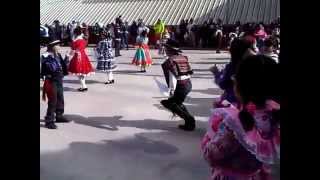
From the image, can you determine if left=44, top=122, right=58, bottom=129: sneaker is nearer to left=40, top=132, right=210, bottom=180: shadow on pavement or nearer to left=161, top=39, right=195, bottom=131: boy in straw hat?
left=40, top=132, right=210, bottom=180: shadow on pavement

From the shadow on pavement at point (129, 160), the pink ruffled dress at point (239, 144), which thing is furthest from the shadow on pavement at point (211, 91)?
the pink ruffled dress at point (239, 144)

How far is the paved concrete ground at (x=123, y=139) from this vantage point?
20.6ft

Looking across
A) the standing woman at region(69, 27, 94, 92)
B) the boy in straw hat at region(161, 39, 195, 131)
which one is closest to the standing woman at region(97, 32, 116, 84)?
the standing woman at region(69, 27, 94, 92)

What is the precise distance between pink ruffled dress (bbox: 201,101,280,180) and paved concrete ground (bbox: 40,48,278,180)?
9.92ft

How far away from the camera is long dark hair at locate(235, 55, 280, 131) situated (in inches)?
107

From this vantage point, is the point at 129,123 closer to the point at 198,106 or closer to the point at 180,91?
the point at 180,91

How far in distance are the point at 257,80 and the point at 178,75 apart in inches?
209

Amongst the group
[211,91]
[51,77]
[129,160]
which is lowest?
[129,160]

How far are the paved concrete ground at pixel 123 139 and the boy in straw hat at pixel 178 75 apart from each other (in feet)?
0.83

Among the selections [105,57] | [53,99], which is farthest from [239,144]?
[105,57]

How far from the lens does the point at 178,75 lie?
809cm

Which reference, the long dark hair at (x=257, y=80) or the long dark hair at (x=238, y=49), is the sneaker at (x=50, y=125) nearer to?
the long dark hair at (x=238, y=49)

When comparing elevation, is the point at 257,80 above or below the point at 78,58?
above
